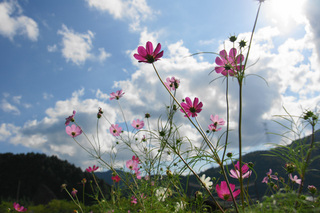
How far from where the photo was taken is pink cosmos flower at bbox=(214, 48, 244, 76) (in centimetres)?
98

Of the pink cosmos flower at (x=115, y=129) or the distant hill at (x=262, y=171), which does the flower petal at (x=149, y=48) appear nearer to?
the distant hill at (x=262, y=171)

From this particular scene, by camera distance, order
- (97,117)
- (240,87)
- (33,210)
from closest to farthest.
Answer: (240,87) → (97,117) → (33,210)

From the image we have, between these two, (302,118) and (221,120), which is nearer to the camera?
(302,118)

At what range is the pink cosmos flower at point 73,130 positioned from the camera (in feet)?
6.46

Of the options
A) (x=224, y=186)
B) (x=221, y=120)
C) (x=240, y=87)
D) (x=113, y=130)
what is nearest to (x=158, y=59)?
(x=240, y=87)

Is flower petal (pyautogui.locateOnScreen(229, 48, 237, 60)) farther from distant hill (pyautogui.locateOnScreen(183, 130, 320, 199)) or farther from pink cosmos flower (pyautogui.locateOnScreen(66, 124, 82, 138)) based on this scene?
pink cosmos flower (pyautogui.locateOnScreen(66, 124, 82, 138))

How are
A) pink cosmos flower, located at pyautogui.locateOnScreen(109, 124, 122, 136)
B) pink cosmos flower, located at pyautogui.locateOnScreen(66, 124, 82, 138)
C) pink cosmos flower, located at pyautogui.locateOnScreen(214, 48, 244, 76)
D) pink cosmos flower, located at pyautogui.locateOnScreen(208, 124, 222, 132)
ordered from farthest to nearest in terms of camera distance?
pink cosmos flower, located at pyautogui.locateOnScreen(109, 124, 122, 136) < pink cosmos flower, located at pyautogui.locateOnScreen(66, 124, 82, 138) < pink cosmos flower, located at pyautogui.locateOnScreen(208, 124, 222, 132) < pink cosmos flower, located at pyautogui.locateOnScreen(214, 48, 244, 76)

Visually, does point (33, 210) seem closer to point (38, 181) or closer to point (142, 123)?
point (142, 123)

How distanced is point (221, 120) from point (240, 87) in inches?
36.4

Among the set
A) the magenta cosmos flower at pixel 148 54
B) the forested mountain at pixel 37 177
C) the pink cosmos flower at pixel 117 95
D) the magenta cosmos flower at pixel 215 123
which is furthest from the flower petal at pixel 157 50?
the forested mountain at pixel 37 177

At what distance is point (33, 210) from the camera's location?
5.38 metres

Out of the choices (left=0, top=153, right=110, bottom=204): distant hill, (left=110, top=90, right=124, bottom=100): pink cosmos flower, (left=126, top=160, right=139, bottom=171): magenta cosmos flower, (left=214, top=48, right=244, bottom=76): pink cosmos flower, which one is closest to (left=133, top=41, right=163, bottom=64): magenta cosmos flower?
(left=214, top=48, right=244, bottom=76): pink cosmos flower

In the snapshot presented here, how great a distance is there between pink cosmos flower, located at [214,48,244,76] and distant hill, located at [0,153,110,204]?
11.9 metres

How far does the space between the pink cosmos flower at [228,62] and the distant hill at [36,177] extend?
11.9m
